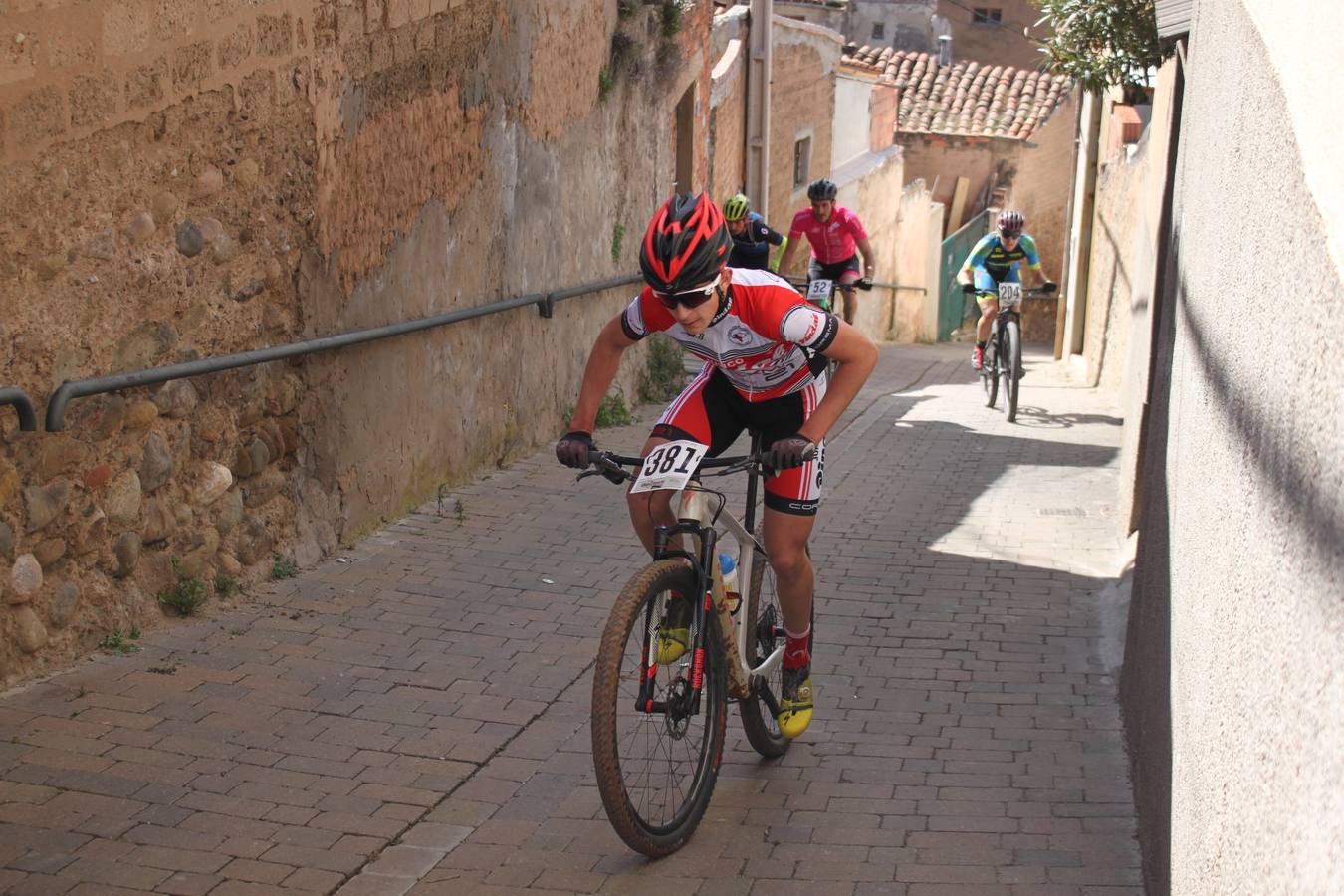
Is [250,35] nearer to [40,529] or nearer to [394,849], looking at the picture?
[40,529]

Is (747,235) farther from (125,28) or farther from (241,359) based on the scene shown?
(125,28)

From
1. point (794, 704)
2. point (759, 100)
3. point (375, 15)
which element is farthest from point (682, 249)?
point (759, 100)

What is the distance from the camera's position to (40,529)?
18.2 ft

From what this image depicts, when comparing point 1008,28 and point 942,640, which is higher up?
point 1008,28

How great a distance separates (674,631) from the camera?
14.5 ft

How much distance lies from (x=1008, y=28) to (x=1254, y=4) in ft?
127

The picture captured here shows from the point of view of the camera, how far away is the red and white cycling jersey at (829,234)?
535 inches

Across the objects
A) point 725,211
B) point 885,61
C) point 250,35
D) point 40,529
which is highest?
point 885,61

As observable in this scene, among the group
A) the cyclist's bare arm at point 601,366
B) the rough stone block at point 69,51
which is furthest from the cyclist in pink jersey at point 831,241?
the cyclist's bare arm at point 601,366

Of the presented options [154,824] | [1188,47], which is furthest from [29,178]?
[1188,47]

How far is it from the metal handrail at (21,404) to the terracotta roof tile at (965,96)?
2866 centimetres

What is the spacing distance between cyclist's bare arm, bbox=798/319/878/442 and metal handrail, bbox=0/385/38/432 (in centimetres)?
271

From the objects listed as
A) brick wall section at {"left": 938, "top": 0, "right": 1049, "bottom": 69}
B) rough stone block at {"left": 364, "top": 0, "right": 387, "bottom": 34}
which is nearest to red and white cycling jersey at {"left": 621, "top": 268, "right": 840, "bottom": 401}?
rough stone block at {"left": 364, "top": 0, "right": 387, "bottom": 34}

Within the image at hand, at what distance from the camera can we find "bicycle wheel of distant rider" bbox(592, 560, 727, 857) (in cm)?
411
